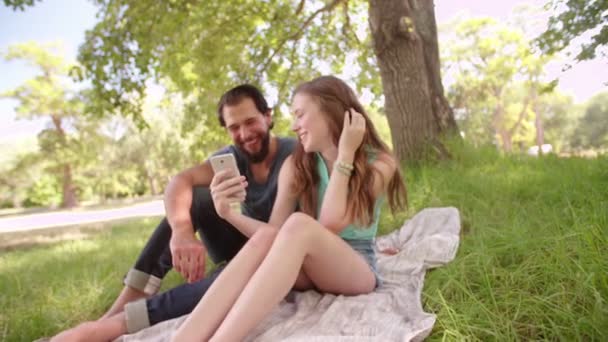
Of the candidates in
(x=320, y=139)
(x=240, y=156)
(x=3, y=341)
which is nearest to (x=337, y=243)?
(x=320, y=139)

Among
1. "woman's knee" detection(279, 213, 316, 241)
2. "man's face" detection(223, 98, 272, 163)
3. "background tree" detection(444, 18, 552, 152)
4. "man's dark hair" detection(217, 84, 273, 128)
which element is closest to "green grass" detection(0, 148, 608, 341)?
"woman's knee" detection(279, 213, 316, 241)

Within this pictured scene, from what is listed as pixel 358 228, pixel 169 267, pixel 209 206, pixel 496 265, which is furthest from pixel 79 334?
pixel 496 265

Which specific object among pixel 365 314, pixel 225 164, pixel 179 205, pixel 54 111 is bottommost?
pixel 365 314

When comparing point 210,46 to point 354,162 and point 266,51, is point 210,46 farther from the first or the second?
point 354,162

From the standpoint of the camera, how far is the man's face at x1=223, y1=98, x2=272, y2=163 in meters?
2.93

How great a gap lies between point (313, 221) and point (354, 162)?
0.54 m

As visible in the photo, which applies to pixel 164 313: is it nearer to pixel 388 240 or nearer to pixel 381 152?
pixel 381 152

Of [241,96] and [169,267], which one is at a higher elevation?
[241,96]

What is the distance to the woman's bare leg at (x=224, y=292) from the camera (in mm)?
1617

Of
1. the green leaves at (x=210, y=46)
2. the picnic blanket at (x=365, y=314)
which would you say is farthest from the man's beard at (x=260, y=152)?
the green leaves at (x=210, y=46)

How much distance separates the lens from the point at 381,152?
2.35m

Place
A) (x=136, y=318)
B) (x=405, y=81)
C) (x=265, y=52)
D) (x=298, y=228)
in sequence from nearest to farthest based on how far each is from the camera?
(x=298, y=228) < (x=136, y=318) < (x=405, y=81) < (x=265, y=52)

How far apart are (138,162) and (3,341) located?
91.6 ft

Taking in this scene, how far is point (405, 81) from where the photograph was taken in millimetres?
5113
